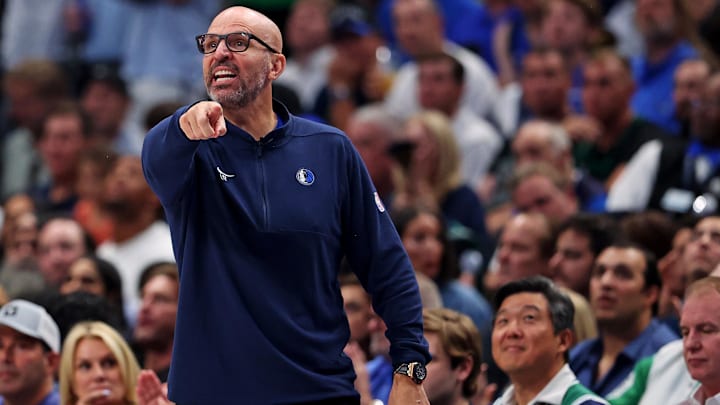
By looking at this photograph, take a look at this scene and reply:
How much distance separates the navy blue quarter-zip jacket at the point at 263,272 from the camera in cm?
500

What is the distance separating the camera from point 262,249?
16.5ft

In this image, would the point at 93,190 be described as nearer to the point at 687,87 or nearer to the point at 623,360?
the point at 687,87

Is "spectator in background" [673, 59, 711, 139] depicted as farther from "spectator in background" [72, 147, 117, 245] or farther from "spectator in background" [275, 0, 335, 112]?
"spectator in background" [72, 147, 117, 245]

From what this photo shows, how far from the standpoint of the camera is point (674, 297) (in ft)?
→ 25.5

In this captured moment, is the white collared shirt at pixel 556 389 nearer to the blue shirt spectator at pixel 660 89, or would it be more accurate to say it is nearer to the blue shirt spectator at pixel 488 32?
the blue shirt spectator at pixel 660 89

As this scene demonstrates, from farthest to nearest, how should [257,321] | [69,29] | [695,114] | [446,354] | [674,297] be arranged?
[69,29]
[695,114]
[674,297]
[446,354]
[257,321]

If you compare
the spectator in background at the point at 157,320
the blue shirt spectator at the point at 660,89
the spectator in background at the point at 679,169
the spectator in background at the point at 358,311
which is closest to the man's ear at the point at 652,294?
the spectator in background at the point at 358,311

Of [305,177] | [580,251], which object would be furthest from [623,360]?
[305,177]

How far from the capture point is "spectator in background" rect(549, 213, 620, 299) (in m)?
8.27

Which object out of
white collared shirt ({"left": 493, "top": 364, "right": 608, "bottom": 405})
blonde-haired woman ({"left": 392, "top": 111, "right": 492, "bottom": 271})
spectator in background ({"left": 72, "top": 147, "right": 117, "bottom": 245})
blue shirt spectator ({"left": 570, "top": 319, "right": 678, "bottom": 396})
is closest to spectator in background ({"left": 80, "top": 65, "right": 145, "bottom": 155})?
spectator in background ({"left": 72, "top": 147, "right": 117, "bottom": 245})

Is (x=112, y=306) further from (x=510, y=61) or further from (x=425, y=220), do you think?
(x=510, y=61)

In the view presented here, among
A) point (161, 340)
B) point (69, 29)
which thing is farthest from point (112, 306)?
point (69, 29)

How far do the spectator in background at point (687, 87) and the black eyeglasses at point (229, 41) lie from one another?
553cm

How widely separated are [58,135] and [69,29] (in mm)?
2120
